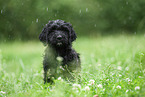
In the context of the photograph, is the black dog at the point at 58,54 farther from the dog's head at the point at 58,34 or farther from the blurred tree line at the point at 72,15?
the blurred tree line at the point at 72,15

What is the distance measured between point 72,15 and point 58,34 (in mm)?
13790

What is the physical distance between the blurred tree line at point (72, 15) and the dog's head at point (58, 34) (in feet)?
33.6

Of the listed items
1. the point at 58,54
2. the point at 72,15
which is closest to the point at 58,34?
the point at 58,54

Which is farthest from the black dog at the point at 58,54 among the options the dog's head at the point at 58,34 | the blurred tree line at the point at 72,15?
the blurred tree line at the point at 72,15

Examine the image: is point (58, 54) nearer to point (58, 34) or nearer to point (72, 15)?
point (58, 34)

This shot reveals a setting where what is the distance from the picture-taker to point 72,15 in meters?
18.0

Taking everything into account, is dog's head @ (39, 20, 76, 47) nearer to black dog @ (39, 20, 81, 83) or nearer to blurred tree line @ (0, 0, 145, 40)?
black dog @ (39, 20, 81, 83)

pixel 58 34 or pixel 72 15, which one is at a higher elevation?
pixel 72 15

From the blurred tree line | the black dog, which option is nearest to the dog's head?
the black dog

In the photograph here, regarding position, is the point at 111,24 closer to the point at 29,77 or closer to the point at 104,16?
the point at 104,16

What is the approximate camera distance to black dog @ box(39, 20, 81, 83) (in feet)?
14.2

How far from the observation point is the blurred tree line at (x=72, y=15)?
16.7 meters

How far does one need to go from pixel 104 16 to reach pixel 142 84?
18673 millimetres

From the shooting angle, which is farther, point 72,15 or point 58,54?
point 72,15
